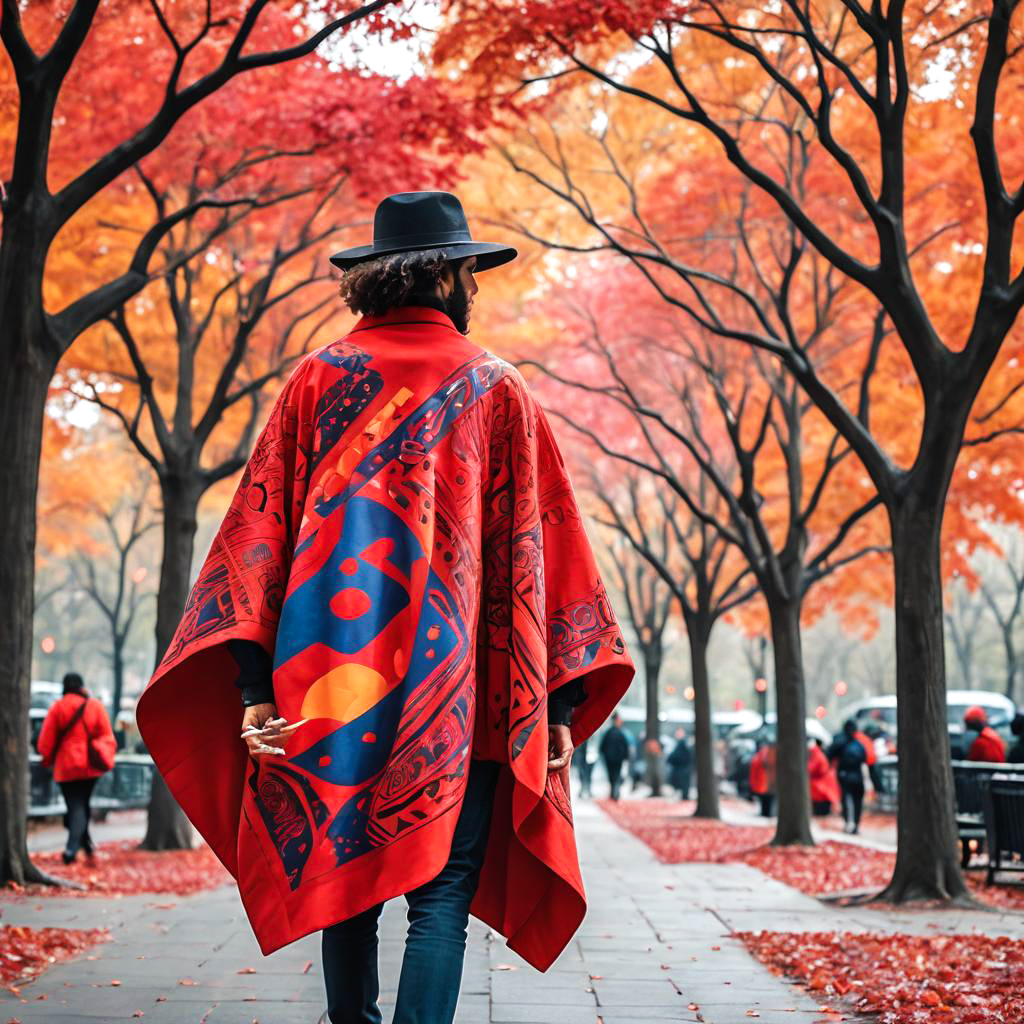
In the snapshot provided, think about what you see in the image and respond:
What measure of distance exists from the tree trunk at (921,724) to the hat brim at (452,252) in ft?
21.9

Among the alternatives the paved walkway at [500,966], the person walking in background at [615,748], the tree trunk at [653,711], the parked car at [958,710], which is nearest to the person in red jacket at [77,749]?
the paved walkway at [500,966]

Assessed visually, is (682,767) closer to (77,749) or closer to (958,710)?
(958,710)

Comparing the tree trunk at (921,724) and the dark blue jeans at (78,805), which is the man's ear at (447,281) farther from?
the dark blue jeans at (78,805)

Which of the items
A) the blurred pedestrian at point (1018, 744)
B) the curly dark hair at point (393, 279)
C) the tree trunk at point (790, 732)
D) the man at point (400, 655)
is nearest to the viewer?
the man at point (400, 655)

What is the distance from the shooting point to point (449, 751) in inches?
112

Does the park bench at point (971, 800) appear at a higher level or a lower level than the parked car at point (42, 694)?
lower

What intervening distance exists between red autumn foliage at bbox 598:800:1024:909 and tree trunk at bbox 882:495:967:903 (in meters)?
0.81

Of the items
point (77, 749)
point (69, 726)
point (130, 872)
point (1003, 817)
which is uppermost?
point (69, 726)

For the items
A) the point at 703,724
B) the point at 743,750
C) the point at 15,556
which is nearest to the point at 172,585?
the point at 15,556

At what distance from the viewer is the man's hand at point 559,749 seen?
302cm

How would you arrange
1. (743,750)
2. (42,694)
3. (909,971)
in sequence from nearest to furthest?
(909,971), (42,694), (743,750)

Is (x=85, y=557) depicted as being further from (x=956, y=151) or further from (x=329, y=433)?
(x=329, y=433)

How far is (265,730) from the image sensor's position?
2816mm

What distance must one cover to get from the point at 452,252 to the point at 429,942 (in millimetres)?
1555
